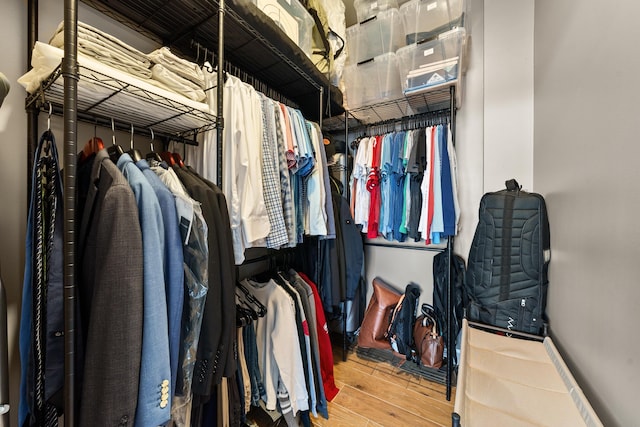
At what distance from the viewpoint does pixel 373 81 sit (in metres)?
1.74

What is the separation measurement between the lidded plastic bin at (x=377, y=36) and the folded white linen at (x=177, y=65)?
1.30 m

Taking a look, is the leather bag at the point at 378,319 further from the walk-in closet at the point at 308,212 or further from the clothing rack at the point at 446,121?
the clothing rack at the point at 446,121

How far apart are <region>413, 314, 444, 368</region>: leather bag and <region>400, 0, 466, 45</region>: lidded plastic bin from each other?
6.46 ft

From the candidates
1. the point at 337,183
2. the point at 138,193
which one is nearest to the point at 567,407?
the point at 138,193

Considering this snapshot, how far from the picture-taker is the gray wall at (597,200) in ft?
2.07

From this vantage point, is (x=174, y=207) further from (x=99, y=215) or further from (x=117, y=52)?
(x=117, y=52)

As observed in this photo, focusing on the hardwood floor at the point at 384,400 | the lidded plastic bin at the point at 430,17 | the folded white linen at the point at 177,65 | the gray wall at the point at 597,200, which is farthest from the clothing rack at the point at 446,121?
the folded white linen at the point at 177,65

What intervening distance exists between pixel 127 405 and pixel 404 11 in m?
2.39

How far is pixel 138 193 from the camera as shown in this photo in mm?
654

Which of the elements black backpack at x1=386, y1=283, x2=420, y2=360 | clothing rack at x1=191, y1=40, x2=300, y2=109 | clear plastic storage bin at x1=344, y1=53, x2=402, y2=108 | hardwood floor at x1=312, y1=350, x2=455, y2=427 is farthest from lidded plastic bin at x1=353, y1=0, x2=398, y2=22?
hardwood floor at x1=312, y1=350, x2=455, y2=427

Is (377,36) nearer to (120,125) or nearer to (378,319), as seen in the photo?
(120,125)

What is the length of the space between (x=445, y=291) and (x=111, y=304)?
→ 72.2 inches

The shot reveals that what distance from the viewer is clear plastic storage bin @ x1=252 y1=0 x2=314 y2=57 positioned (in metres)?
1.25

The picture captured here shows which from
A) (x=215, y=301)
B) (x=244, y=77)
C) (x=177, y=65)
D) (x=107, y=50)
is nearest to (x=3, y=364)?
(x=215, y=301)
